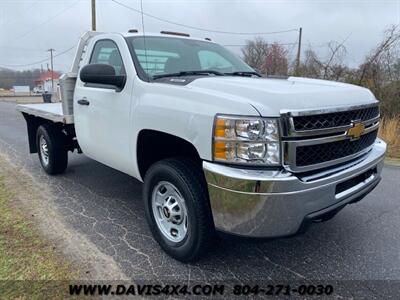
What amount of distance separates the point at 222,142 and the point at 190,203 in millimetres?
599

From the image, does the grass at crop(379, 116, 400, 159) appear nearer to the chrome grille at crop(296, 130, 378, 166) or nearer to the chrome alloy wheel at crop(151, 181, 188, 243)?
the chrome grille at crop(296, 130, 378, 166)

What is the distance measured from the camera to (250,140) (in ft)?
8.01

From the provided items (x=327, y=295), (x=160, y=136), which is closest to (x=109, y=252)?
(x=160, y=136)

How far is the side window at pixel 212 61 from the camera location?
4.07m

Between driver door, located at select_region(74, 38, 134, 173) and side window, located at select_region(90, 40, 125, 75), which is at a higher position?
side window, located at select_region(90, 40, 125, 75)

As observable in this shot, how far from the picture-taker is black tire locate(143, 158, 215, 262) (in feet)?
9.12

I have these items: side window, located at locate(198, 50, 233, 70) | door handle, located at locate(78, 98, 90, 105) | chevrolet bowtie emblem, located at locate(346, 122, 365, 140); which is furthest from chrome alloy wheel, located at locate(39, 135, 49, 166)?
chevrolet bowtie emblem, located at locate(346, 122, 365, 140)

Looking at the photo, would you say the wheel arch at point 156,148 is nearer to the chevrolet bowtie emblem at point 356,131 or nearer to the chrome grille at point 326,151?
the chrome grille at point 326,151

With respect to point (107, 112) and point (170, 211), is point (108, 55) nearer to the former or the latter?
point (107, 112)

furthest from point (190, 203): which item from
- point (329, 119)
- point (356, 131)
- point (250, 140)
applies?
point (356, 131)

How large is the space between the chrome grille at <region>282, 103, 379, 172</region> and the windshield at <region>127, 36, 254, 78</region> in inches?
62.2

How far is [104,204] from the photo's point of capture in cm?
447

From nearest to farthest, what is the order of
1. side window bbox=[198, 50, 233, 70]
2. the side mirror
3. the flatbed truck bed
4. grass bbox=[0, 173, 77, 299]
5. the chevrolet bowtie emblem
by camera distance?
grass bbox=[0, 173, 77, 299], the chevrolet bowtie emblem, the side mirror, side window bbox=[198, 50, 233, 70], the flatbed truck bed

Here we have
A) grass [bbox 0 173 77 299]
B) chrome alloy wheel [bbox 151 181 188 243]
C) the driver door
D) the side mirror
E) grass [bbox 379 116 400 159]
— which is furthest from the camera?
grass [bbox 379 116 400 159]
